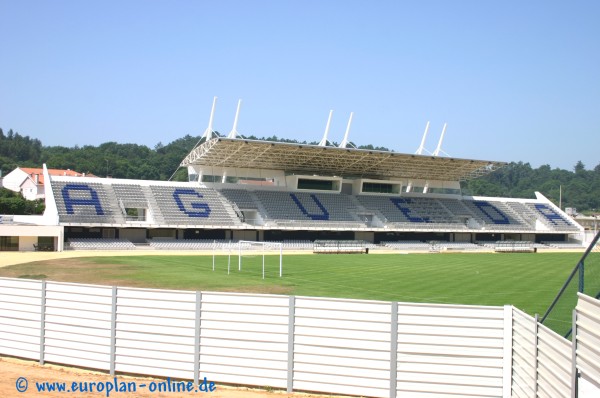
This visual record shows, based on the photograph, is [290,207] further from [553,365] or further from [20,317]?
[553,365]

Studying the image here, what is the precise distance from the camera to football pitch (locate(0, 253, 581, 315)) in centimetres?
2469

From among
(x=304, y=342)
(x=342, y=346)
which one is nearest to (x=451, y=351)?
(x=342, y=346)

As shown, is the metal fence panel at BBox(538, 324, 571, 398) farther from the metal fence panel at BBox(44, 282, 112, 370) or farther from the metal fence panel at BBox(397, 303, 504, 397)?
the metal fence panel at BBox(44, 282, 112, 370)

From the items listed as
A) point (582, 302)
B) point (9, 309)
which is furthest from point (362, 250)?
point (582, 302)

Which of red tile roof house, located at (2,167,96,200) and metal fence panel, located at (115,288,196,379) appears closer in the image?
metal fence panel, located at (115,288,196,379)

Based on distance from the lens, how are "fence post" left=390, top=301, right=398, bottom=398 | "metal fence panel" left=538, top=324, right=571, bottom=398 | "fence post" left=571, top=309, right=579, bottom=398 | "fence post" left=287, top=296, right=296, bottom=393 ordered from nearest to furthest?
"fence post" left=571, top=309, right=579, bottom=398, "metal fence panel" left=538, top=324, right=571, bottom=398, "fence post" left=390, top=301, right=398, bottom=398, "fence post" left=287, top=296, right=296, bottom=393

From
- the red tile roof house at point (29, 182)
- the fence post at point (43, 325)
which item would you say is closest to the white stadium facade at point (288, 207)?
the fence post at point (43, 325)

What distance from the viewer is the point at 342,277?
106ft

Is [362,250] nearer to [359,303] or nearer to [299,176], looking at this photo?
Result: [299,176]

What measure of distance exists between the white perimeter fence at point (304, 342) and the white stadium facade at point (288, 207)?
4178 cm

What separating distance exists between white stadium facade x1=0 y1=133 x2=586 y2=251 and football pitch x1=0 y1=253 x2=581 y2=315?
1322 centimetres

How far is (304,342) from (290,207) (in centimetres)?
5590

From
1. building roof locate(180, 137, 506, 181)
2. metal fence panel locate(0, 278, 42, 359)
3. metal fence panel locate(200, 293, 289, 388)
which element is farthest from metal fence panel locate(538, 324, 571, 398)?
building roof locate(180, 137, 506, 181)

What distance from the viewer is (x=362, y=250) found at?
2232 inches
